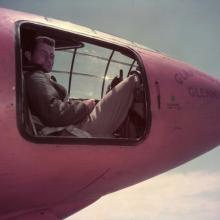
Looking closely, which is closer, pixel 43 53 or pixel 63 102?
pixel 63 102

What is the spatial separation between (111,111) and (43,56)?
0.95m

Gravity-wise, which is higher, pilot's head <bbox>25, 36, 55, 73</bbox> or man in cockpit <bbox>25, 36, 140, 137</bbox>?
pilot's head <bbox>25, 36, 55, 73</bbox>

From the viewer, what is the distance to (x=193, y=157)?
5113mm

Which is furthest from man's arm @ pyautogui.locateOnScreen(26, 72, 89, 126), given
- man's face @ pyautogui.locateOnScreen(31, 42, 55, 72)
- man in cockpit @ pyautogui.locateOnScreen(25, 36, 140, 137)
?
man's face @ pyautogui.locateOnScreen(31, 42, 55, 72)

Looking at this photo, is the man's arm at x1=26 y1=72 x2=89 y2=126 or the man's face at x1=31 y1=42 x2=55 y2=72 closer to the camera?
the man's arm at x1=26 y1=72 x2=89 y2=126

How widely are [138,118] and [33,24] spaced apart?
5.11ft

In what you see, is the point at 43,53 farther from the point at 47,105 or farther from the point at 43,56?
the point at 47,105

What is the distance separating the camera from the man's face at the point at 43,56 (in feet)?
14.1

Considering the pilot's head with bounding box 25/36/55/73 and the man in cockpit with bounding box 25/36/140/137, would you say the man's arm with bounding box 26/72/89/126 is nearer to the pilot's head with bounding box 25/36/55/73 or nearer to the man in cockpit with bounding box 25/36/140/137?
the man in cockpit with bounding box 25/36/140/137

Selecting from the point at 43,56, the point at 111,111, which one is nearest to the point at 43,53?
the point at 43,56

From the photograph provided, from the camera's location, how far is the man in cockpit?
3887 millimetres

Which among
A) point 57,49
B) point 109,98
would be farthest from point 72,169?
point 57,49

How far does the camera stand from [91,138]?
3.91m

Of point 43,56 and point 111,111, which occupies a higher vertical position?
point 43,56
